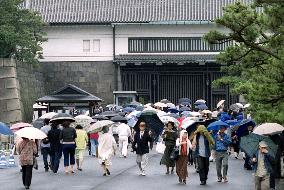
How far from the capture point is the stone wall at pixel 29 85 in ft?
140

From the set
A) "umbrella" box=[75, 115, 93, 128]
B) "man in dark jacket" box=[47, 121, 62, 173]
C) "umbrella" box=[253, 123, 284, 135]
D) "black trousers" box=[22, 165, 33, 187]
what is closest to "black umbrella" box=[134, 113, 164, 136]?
"umbrella" box=[75, 115, 93, 128]

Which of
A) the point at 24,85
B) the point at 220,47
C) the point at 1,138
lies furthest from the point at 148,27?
the point at 1,138

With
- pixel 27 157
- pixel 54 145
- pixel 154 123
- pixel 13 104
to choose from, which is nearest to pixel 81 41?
pixel 13 104

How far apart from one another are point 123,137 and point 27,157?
10995mm

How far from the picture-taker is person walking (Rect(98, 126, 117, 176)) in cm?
2125

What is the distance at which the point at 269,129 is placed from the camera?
57.1 ft

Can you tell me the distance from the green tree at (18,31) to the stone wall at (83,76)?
518 centimetres

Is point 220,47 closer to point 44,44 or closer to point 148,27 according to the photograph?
point 148,27

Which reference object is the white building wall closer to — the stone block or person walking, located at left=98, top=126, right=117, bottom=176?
the stone block

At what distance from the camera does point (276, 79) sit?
1745cm

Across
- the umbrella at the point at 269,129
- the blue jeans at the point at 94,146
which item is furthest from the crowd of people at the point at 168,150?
the blue jeans at the point at 94,146

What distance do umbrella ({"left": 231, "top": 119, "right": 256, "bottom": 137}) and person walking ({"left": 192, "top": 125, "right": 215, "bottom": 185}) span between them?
15.0 ft

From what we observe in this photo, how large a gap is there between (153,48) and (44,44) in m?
7.13

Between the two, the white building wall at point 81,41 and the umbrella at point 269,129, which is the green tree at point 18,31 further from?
the umbrella at point 269,129
